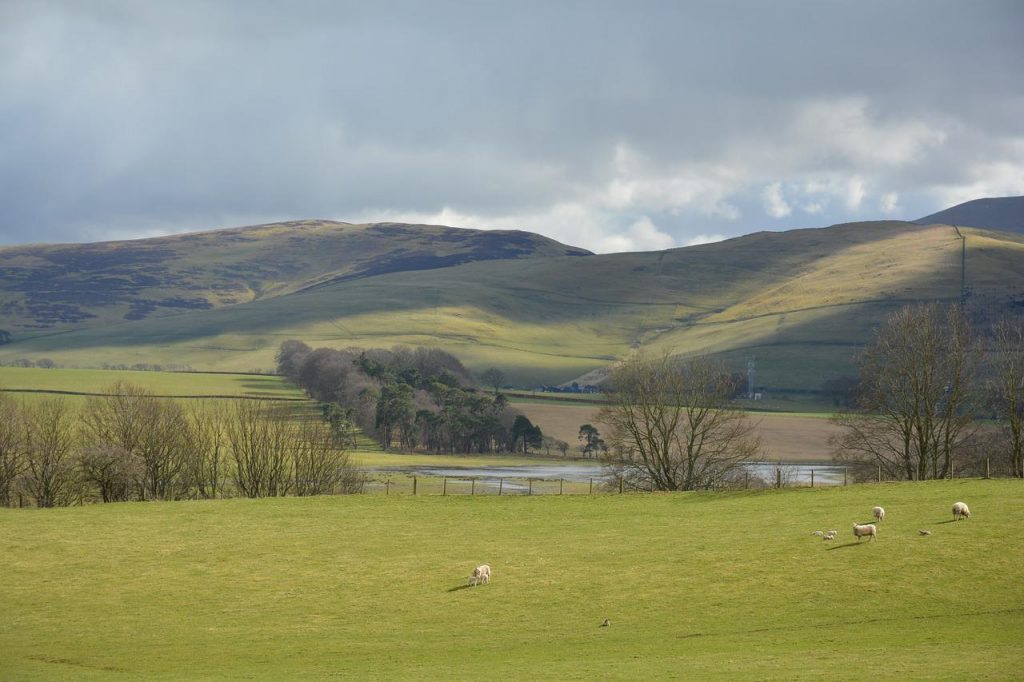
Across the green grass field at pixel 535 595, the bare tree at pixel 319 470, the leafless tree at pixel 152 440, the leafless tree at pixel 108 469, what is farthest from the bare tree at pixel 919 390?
the leafless tree at pixel 108 469

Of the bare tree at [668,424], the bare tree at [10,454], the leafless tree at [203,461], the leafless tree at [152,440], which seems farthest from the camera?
the leafless tree at [203,461]

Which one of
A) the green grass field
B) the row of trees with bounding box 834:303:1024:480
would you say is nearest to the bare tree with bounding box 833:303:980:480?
the row of trees with bounding box 834:303:1024:480

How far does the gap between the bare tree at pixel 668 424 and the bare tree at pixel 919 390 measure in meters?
10.4

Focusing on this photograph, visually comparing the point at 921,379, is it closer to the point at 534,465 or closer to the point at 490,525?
the point at 490,525

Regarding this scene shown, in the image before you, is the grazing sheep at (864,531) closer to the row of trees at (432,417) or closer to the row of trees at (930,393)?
the row of trees at (930,393)

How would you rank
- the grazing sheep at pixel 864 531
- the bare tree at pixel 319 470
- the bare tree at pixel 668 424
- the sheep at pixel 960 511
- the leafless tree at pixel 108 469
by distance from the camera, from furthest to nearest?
the bare tree at pixel 319 470, the bare tree at pixel 668 424, the leafless tree at pixel 108 469, the sheep at pixel 960 511, the grazing sheep at pixel 864 531

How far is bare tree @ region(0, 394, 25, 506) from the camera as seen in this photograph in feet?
267

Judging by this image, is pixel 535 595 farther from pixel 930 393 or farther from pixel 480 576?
pixel 930 393

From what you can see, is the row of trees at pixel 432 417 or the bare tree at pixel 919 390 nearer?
the bare tree at pixel 919 390

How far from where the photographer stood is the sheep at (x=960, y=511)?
155ft

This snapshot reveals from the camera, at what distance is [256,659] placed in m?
34.8

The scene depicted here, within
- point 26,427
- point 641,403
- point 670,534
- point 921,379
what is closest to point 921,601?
point 670,534

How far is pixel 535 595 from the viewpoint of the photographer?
41.7m

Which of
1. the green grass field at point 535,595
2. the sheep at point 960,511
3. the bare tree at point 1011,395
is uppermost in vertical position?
the bare tree at point 1011,395
